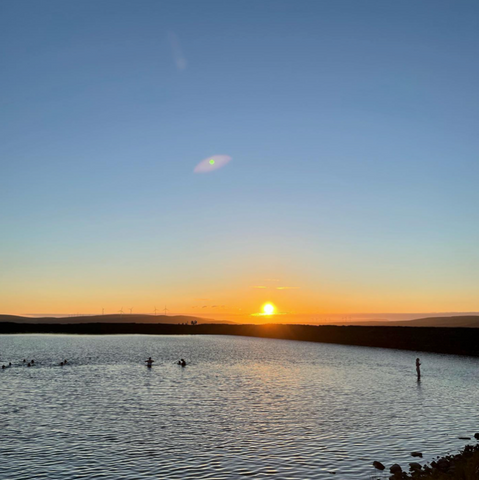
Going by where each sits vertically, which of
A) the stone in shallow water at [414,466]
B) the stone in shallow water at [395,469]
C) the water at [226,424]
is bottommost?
the water at [226,424]

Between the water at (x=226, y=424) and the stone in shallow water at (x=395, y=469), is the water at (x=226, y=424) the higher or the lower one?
the lower one

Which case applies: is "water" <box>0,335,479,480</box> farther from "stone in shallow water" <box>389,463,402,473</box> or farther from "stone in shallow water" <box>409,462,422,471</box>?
"stone in shallow water" <box>409,462,422,471</box>

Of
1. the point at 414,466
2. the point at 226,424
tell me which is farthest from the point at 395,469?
the point at 226,424

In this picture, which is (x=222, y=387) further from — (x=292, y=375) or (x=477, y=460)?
(x=477, y=460)

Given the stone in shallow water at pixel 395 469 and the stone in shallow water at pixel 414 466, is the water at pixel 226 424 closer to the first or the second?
the stone in shallow water at pixel 395 469

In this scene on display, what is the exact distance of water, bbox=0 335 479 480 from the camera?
26.2 m

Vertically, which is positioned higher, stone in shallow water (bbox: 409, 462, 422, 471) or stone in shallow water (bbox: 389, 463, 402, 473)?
stone in shallow water (bbox: 389, 463, 402, 473)

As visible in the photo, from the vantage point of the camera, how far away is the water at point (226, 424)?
26219 mm

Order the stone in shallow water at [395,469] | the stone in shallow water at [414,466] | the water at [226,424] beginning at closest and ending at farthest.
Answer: the stone in shallow water at [395,469]
the stone in shallow water at [414,466]
the water at [226,424]

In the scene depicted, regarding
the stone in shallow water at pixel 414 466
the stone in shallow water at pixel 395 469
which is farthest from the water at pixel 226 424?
the stone in shallow water at pixel 414 466

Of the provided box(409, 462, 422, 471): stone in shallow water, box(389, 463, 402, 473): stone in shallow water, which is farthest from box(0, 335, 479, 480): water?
box(409, 462, 422, 471): stone in shallow water

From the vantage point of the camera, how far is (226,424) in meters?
37.3

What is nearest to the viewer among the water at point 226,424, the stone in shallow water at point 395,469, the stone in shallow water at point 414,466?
the stone in shallow water at point 395,469

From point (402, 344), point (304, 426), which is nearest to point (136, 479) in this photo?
point (304, 426)
